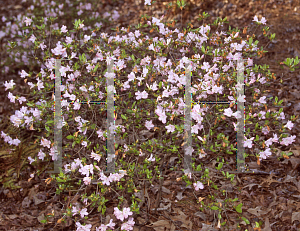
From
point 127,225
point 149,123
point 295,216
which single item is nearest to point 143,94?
point 149,123

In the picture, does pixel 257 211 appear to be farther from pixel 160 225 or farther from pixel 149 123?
pixel 149 123

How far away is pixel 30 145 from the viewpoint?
380 centimetres

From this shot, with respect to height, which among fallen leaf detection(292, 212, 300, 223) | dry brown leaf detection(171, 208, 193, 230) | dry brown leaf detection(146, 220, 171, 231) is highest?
fallen leaf detection(292, 212, 300, 223)

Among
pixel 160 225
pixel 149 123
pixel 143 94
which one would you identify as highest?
pixel 143 94

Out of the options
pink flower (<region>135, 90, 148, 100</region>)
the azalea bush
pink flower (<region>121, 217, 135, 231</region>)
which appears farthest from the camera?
pink flower (<region>135, 90, 148, 100</region>)

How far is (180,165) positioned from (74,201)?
1.28 metres

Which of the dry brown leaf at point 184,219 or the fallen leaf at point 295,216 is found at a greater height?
the fallen leaf at point 295,216

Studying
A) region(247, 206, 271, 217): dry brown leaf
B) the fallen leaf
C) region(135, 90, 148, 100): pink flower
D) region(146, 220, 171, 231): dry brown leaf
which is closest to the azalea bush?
region(135, 90, 148, 100): pink flower

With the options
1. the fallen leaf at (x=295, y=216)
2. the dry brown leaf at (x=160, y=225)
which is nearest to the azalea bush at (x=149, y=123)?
the dry brown leaf at (x=160, y=225)

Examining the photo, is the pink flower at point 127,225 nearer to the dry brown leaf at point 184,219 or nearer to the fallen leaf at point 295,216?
the dry brown leaf at point 184,219

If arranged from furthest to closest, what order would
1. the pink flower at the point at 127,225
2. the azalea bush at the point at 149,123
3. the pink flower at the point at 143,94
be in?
the pink flower at the point at 143,94 → the azalea bush at the point at 149,123 → the pink flower at the point at 127,225

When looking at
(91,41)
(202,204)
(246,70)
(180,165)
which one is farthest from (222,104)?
(91,41)

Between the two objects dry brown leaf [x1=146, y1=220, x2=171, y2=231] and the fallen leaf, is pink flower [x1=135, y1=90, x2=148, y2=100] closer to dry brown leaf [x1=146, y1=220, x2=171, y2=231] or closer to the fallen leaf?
dry brown leaf [x1=146, y1=220, x2=171, y2=231]

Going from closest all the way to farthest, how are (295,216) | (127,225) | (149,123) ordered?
(127,225)
(295,216)
(149,123)
